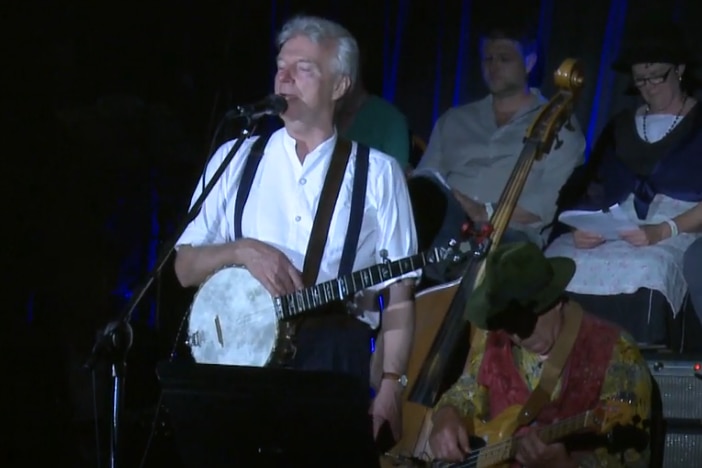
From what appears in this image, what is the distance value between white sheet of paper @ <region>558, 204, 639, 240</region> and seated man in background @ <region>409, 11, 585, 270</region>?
0.59 ft

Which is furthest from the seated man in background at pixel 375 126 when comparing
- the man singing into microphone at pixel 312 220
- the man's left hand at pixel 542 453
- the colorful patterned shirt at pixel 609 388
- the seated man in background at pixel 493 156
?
the man's left hand at pixel 542 453

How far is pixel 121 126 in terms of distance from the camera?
5.16 meters

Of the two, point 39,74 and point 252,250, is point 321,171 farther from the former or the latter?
point 39,74

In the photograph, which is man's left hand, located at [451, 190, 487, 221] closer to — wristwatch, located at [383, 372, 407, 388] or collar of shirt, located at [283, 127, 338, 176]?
collar of shirt, located at [283, 127, 338, 176]

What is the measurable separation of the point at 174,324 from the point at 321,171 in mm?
1992

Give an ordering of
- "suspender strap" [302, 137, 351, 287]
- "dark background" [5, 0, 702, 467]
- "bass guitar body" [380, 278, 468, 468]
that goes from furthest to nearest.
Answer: "dark background" [5, 0, 702, 467] < "bass guitar body" [380, 278, 468, 468] < "suspender strap" [302, 137, 351, 287]

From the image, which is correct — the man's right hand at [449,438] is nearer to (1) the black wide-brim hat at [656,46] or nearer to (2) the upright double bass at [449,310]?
(2) the upright double bass at [449,310]

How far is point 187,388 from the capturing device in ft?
8.95

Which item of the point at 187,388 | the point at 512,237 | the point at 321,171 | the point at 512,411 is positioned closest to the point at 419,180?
the point at 512,237

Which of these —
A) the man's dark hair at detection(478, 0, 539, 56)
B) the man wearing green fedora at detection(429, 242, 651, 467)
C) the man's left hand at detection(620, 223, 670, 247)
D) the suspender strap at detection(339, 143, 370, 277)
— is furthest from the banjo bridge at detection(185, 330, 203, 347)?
the man's dark hair at detection(478, 0, 539, 56)

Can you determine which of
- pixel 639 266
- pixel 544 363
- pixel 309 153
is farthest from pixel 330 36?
pixel 639 266

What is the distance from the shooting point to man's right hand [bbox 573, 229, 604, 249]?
391 centimetres

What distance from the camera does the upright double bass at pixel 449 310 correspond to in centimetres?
351

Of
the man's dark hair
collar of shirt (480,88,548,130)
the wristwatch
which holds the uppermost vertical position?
the man's dark hair
